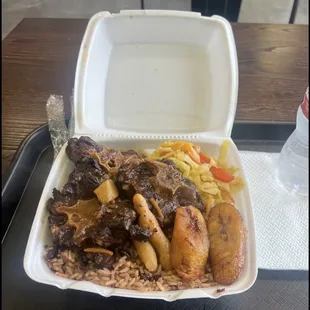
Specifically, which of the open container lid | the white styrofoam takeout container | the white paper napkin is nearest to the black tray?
Answer: the white paper napkin

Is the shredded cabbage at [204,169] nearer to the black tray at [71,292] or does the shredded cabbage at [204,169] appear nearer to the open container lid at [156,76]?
the open container lid at [156,76]

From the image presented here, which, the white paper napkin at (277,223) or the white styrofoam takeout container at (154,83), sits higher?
the white styrofoam takeout container at (154,83)

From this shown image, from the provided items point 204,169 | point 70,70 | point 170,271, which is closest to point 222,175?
point 204,169

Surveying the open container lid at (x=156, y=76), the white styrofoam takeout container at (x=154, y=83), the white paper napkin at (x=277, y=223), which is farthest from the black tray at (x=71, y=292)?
the open container lid at (x=156, y=76)

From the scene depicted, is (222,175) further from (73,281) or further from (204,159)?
(73,281)

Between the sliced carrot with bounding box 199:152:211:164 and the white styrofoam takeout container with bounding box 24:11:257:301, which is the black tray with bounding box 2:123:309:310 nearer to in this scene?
the white styrofoam takeout container with bounding box 24:11:257:301

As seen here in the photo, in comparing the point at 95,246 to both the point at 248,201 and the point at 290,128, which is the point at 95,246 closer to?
the point at 248,201
